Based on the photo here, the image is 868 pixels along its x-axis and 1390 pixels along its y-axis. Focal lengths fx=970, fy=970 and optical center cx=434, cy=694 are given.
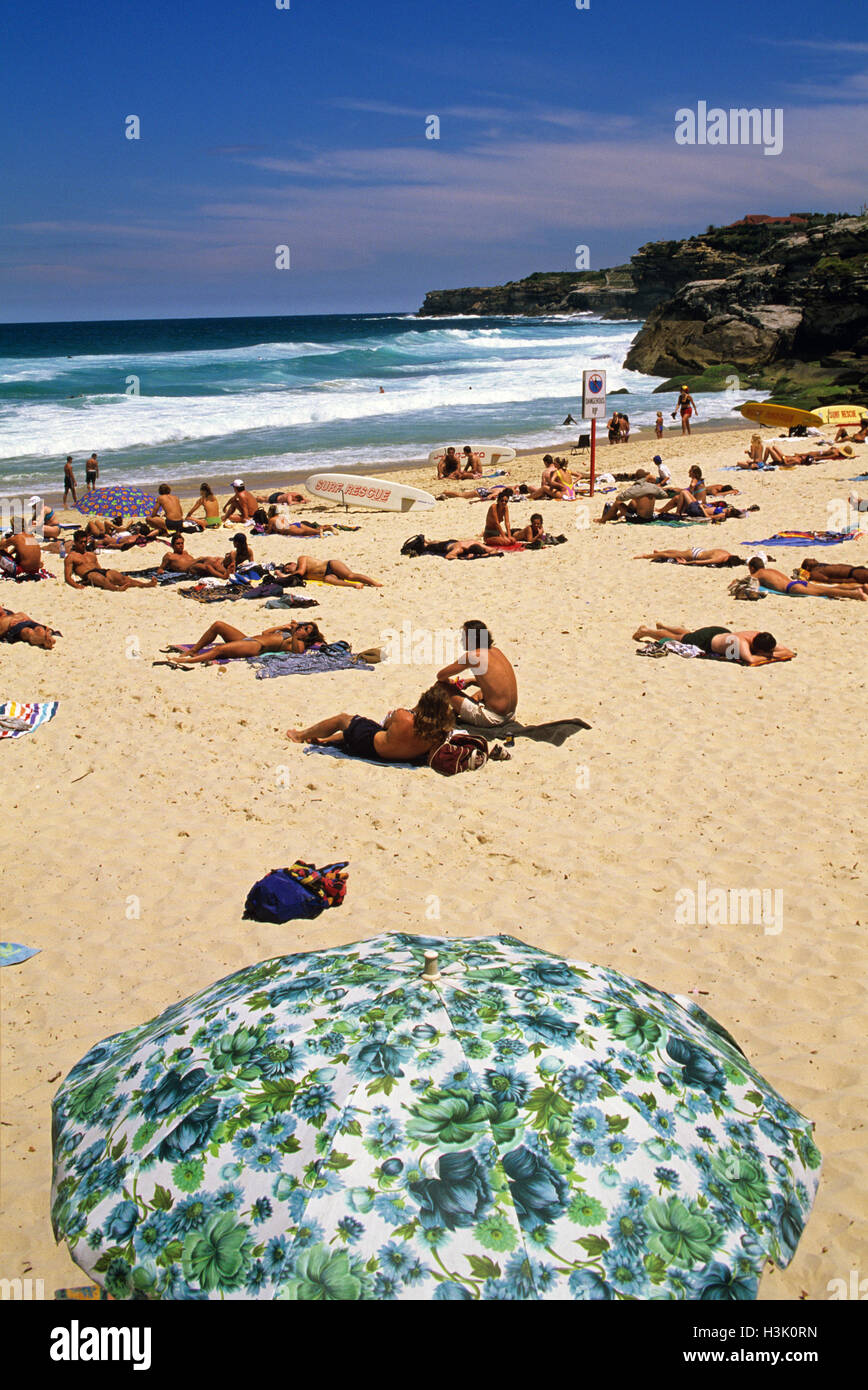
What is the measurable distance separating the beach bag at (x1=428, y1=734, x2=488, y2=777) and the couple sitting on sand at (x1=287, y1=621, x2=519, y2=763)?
77 mm

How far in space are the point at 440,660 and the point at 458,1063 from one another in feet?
21.7

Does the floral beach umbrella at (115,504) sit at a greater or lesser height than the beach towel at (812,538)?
greater

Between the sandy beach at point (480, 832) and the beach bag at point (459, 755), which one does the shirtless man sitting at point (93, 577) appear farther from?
the beach bag at point (459, 755)

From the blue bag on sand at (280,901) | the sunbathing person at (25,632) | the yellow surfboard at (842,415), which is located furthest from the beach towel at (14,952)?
the yellow surfboard at (842,415)

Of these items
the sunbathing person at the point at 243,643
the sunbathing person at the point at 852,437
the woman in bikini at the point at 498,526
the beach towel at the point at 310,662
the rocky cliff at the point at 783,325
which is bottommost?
the beach towel at the point at 310,662

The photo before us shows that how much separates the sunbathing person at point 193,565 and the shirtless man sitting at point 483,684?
5.80 metres

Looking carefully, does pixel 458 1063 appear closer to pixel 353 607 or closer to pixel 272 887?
pixel 272 887

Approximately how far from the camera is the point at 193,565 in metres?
12.5

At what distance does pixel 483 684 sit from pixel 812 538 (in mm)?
7691

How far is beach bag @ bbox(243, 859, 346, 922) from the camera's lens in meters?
4.87

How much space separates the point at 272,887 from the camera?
4.92 meters

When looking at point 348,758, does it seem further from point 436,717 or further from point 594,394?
point 594,394

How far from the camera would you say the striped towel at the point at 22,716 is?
7.35 m

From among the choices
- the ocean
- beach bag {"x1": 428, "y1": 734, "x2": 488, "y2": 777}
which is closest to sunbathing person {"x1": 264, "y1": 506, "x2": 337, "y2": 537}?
the ocean
